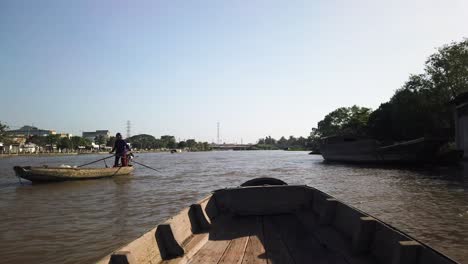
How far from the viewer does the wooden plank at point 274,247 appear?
4.66m

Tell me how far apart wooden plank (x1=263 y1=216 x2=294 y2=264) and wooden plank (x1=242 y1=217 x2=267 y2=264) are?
2.7 inches

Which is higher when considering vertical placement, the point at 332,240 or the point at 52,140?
the point at 52,140

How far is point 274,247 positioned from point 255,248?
0.27 m

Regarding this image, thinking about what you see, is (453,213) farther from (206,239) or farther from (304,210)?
(206,239)

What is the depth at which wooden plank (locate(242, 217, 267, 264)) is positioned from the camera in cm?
465

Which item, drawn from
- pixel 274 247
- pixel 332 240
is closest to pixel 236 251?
Answer: pixel 274 247

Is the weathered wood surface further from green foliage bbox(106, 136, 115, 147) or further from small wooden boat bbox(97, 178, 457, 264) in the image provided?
green foliage bbox(106, 136, 115, 147)

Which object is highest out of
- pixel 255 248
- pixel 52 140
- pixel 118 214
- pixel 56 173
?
pixel 52 140

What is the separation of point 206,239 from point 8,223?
300 inches

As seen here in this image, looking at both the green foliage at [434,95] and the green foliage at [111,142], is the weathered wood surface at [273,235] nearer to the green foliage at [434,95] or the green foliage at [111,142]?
the green foliage at [434,95]

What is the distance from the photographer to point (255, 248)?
5191 mm

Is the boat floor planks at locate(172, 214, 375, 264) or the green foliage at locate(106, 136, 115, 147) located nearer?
the boat floor planks at locate(172, 214, 375, 264)

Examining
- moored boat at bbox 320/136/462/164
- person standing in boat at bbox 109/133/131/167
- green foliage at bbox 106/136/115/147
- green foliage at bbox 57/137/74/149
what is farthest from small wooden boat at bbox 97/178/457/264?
green foliage at bbox 106/136/115/147

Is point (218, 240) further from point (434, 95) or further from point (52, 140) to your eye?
point (52, 140)
